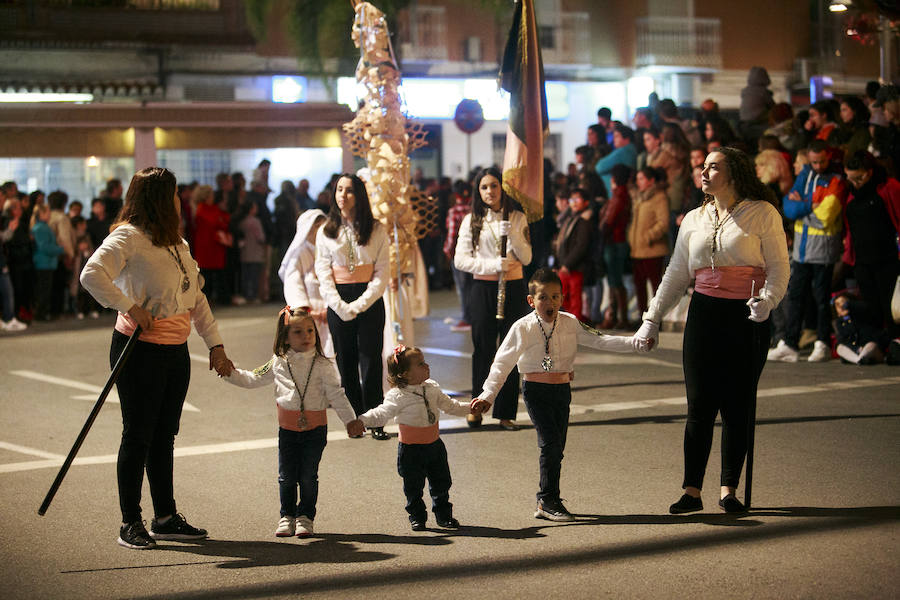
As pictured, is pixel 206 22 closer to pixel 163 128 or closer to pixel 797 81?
pixel 163 128

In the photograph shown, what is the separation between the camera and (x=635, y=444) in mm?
8898

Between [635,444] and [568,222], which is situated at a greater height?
[568,222]

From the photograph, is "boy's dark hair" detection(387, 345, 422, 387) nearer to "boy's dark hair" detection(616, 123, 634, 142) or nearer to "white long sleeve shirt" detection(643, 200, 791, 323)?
"white long sleeve shirt" detection(643, 200, 791, 323)

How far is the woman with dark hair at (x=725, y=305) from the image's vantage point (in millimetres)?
6855

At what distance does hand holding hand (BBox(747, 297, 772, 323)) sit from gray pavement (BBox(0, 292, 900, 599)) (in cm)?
108

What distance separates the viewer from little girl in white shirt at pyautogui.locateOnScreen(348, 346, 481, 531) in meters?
6.69

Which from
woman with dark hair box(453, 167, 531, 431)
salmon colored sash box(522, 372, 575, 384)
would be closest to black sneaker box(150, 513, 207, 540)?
salmon colored sash box(522, 372, 575, 384)

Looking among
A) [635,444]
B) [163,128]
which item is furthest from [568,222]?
[163,128]

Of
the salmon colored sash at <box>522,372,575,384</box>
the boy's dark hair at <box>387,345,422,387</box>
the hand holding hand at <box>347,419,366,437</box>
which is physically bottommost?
the hand holding hand at <box>347,419,366,437</box>

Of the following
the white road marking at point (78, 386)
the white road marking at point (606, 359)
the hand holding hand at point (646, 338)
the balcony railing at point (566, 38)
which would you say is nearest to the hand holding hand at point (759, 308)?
the hand holding hand at point (646, 338)

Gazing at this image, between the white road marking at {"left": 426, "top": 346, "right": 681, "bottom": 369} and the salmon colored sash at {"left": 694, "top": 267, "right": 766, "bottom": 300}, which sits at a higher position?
the salmon colored sash at {"left": 694, "top": 267, "right": 766, "bottom": 300}

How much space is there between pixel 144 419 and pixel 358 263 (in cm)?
323

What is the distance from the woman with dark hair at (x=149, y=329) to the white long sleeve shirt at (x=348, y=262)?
2688 millimetres

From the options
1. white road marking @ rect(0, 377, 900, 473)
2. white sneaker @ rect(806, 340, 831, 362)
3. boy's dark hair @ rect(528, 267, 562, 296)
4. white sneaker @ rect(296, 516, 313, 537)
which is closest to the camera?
white sneaker @ rect(296, 516, 313, 537)
